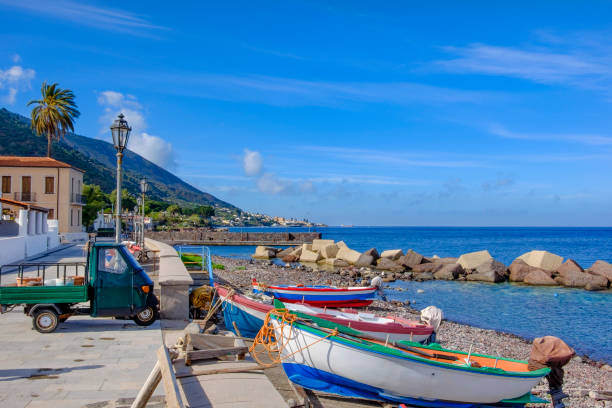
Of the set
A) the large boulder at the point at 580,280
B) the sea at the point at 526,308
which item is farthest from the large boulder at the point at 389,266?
the large boulder at the point at 580,280

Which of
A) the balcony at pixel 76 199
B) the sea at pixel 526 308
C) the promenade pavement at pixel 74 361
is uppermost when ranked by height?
the balcony at pixel 76 199

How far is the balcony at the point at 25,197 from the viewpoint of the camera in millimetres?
50281

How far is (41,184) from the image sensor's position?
51.3 meters

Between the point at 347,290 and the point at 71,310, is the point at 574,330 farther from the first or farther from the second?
the point at 71,310

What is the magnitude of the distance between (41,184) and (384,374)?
171 ft

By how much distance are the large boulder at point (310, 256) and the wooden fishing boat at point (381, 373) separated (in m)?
47.5

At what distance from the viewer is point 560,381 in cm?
873

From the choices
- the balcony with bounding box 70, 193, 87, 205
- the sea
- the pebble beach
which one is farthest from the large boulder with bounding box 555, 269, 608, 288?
the balcony with bounding box 70, 193, 87, 205

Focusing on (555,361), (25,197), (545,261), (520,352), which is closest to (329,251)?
Result: (545,261)

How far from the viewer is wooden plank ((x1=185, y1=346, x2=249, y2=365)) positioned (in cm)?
708

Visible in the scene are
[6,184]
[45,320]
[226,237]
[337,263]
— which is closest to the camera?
[45,320]

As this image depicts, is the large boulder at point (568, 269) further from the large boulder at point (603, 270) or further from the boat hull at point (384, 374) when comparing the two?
the boat hull at point (384, 374)

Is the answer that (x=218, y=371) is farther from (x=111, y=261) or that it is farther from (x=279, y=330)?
(x=111, y=261)

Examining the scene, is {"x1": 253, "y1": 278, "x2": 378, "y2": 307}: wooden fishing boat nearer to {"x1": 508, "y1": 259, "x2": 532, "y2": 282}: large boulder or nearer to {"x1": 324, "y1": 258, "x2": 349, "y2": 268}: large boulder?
{"x1": 508, "y1": 259, "x2": 532, "y2": 282}: large boulder
